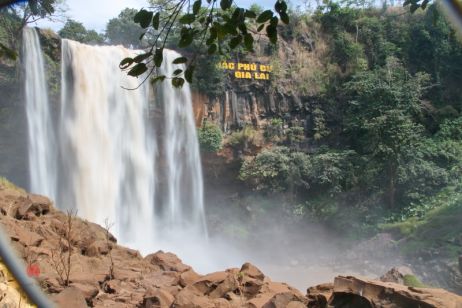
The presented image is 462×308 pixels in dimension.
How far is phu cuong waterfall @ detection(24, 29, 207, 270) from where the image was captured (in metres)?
17.4

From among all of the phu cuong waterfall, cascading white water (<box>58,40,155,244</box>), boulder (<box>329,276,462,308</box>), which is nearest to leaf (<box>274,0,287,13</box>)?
boulder (<box>329,276,462,308</box>)

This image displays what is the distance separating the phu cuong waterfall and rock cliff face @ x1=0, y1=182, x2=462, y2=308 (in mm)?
8480

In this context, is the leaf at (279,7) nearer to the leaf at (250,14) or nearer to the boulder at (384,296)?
the leaf at (250,14)

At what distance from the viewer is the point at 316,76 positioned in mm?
23422

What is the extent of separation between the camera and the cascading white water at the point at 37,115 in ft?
55.6

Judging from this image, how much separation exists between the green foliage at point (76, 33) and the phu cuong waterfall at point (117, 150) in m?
9.38

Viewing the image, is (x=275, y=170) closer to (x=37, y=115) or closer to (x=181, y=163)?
(x=181, y=163)

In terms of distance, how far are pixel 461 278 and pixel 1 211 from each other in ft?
37.3

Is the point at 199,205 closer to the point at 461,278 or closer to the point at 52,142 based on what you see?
the point at 52,142

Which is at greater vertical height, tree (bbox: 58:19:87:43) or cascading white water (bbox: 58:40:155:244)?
tree (bbox: 58:19:87:43)

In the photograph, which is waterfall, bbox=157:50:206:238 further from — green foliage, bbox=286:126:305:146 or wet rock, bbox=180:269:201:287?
wet rock, bbox=180:269:201:287

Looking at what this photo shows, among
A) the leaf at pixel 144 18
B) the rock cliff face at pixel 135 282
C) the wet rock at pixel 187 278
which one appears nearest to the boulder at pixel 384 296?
the rock cliff face at pixel 135 282

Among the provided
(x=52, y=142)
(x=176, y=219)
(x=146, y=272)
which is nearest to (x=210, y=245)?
(x=176, y=219)

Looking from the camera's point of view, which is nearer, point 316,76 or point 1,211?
point 1,211
